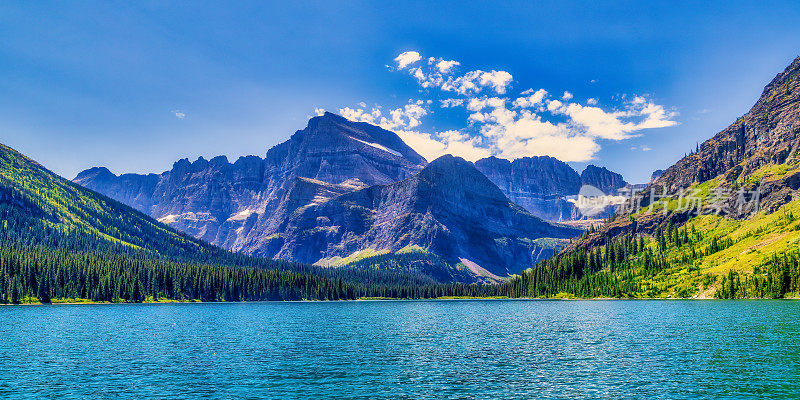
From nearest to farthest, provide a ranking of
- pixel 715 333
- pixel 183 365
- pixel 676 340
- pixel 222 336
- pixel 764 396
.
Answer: pixel 764 396, pixel 183 365, pixel 676 340, pixel 715 333, pixel 222 336

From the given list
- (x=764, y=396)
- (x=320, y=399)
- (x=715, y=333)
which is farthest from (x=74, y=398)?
(x=715, y=333)

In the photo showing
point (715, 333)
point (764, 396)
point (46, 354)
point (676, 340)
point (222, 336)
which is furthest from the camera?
point (222, 336)

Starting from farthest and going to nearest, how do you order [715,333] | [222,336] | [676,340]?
[222,336] < [715,333] < [676,340]

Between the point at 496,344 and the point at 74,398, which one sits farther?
the point at 496,344

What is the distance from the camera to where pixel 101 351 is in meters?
78.3

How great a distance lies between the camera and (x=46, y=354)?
2936 inches

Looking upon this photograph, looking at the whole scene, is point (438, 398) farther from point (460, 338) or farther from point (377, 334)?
point (377, 334)

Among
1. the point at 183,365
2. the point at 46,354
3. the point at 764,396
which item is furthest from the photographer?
the point at 46,354

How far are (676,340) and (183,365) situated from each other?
7530 centimetres

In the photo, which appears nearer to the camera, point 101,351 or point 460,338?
point 101,351

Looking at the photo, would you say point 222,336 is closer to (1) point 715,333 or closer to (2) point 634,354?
(2) point 634,354

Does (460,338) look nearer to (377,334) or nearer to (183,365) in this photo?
(377,334)

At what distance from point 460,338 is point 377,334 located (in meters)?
18.8

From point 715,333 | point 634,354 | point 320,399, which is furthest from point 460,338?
point 320,399
